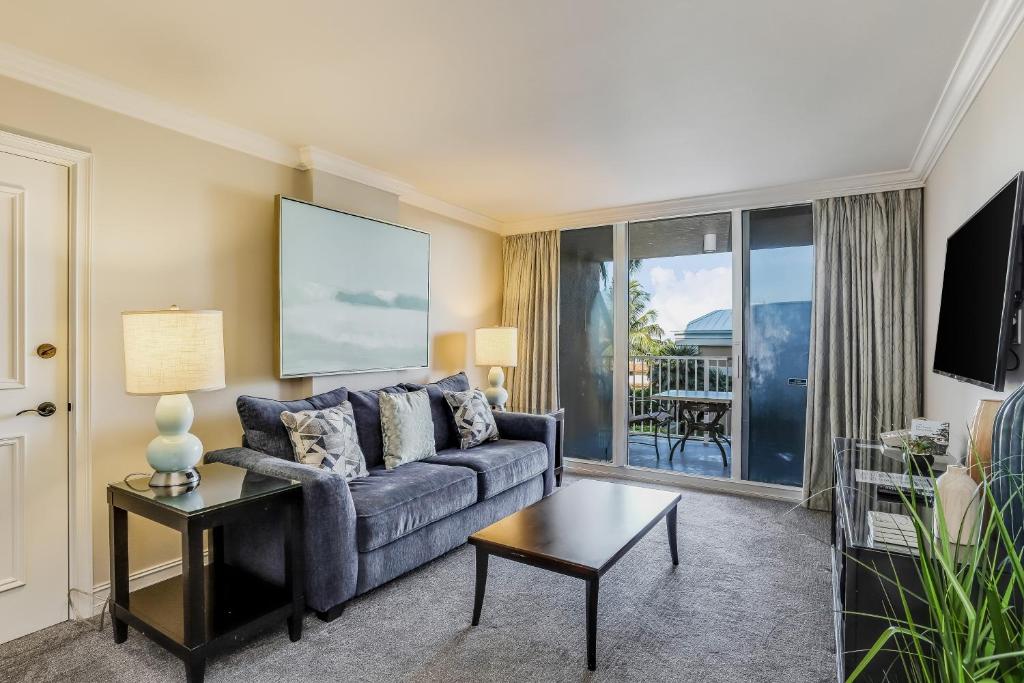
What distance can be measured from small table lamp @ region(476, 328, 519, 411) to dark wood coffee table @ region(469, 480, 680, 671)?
5.61 feet

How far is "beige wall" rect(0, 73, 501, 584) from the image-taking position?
8.55ft

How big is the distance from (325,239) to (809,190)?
3454 mm

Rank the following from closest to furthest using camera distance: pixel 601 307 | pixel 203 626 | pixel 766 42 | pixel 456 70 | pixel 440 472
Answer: pixel 203 626 → pixel 766 42 → pixel 456 70 → pixel 440 472 → pixel 601 307

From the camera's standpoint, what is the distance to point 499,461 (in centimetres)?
355

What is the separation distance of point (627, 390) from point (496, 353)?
1.24 meters

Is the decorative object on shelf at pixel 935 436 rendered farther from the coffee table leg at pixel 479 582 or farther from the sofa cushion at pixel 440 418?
the sofa cushion at pixel 440 418

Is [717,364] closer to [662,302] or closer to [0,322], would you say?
[662,302]

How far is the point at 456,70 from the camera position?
246cm

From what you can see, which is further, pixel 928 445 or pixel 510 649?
pixel 928 445

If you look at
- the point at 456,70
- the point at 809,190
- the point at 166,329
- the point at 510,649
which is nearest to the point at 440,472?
the point at 510,649

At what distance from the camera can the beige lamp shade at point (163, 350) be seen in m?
2.23

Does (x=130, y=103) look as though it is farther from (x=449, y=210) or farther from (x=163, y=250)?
(x=449, y=210)

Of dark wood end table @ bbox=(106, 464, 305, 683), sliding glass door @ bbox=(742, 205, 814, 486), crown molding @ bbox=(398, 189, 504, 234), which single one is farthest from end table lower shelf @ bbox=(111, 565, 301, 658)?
sliding glass door @ bbox=(742, 205, 814, 486)

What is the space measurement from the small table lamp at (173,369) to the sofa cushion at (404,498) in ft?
2.45
